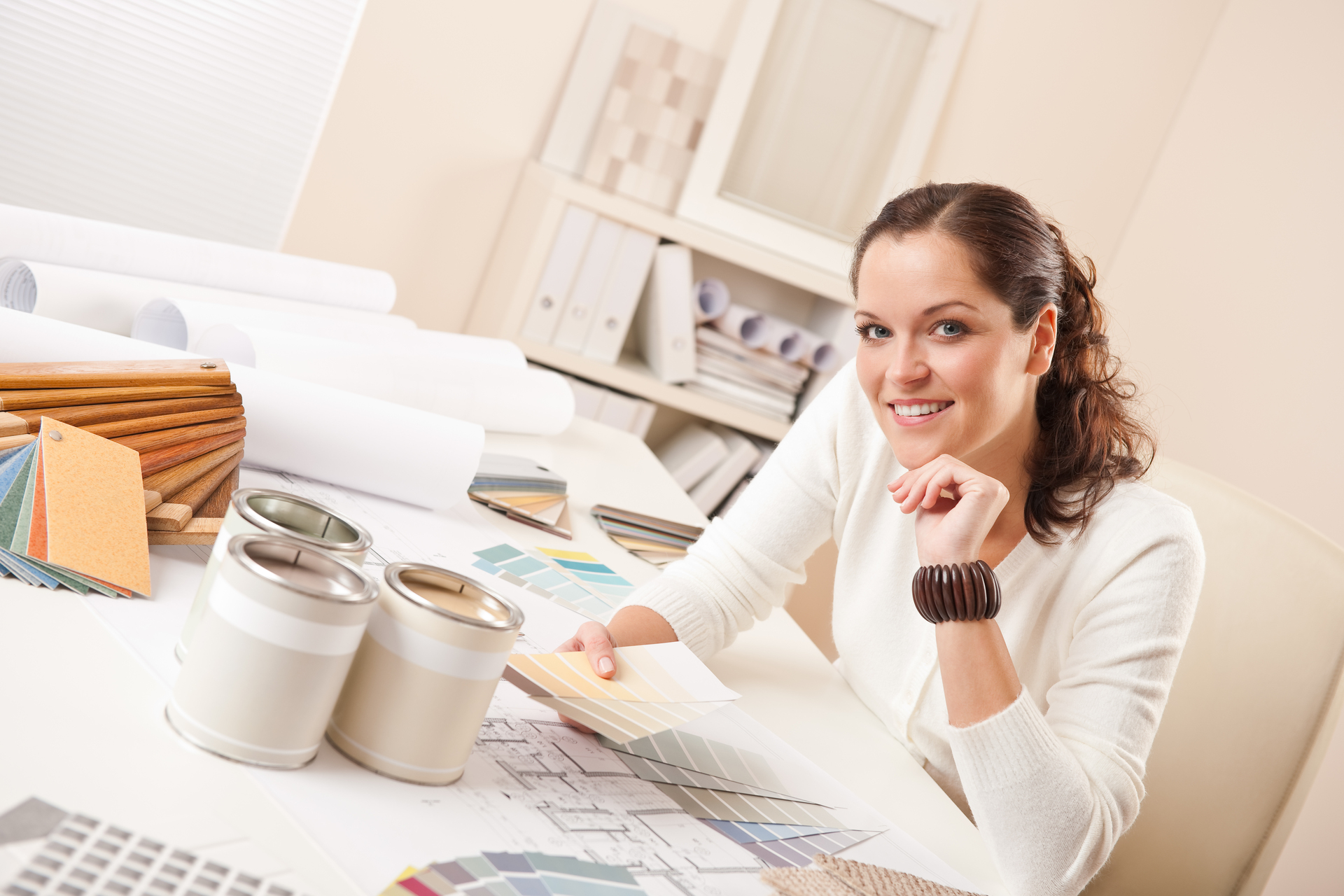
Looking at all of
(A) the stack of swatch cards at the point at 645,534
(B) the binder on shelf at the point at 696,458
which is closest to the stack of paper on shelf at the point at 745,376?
(B) the binder on shelf at the point at 696,458

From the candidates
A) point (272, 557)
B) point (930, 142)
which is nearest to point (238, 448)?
point (272, 557)

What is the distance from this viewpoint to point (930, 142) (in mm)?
2871

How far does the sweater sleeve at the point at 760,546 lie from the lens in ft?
3.61

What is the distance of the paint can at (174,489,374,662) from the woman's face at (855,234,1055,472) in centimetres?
64

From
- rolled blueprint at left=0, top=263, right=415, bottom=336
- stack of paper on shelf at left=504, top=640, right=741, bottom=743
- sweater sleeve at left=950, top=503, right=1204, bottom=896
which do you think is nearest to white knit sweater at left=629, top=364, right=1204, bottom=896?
sweater sleeve at left=950, top=503, right=1204, bottom=896

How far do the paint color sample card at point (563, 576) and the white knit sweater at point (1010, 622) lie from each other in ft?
0.17

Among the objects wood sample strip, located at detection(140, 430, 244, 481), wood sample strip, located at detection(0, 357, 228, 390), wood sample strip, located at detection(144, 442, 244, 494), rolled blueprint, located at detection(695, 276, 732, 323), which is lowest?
wood sample strip, located at detection(144, 442, 244, 494)

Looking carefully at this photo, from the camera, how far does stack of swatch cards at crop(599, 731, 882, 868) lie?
740 millimetres

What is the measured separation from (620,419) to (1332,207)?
77.1 inches

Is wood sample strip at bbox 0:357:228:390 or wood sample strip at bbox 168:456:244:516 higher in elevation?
wood sample strip at bbox 0:357:228:390

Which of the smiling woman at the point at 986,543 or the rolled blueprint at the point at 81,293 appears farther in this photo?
the rolled blueprint at the point at 81,293

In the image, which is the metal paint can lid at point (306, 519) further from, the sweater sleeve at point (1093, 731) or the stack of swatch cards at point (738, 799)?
the sweater sleeve at point (1093, 731)

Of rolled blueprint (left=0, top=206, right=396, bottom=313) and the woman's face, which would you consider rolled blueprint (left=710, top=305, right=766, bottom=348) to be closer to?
rolled blueprint (left=0, top=206, right=396, bottom=313)

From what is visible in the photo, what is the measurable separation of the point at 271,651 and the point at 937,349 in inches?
30.2
